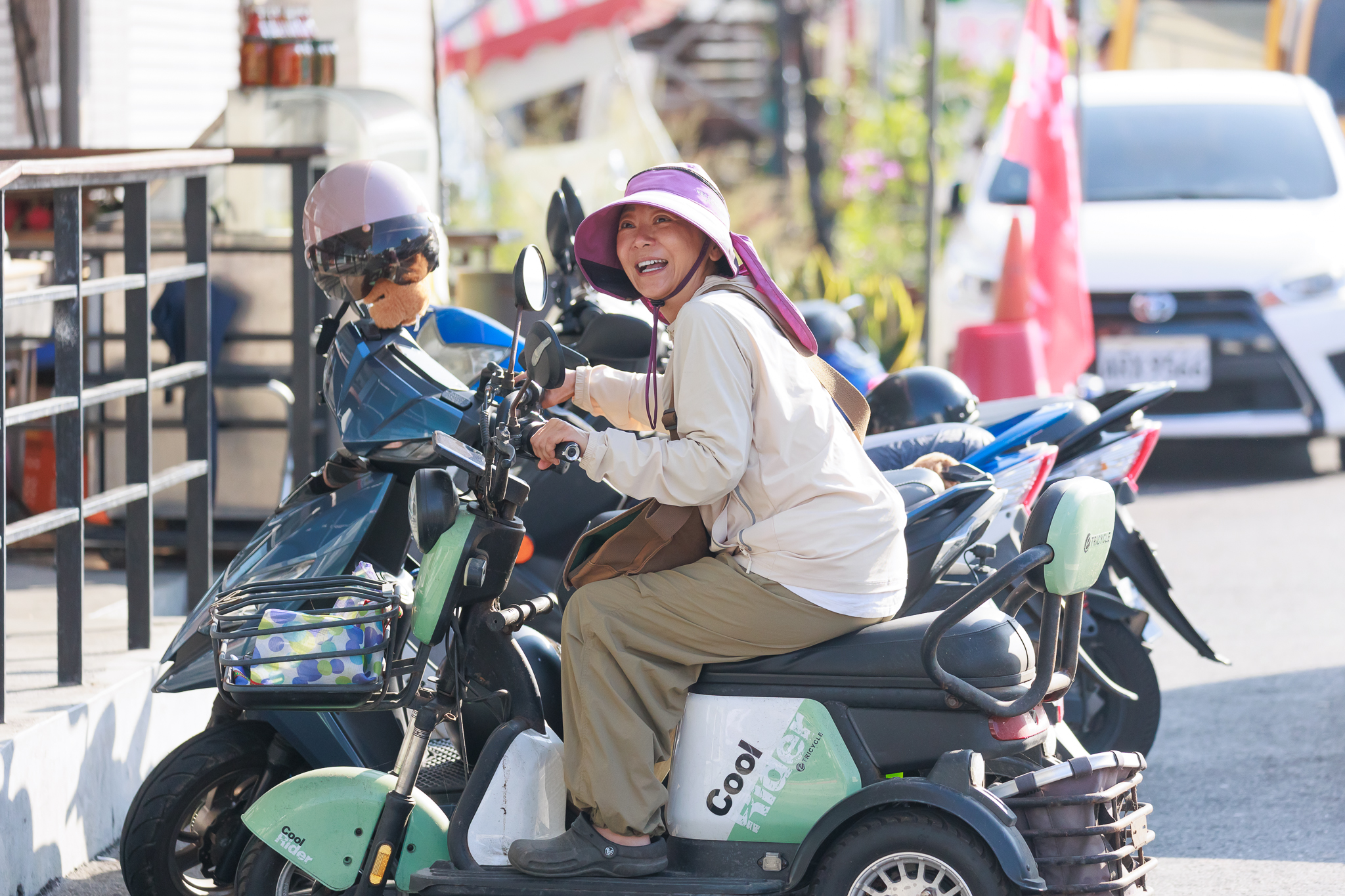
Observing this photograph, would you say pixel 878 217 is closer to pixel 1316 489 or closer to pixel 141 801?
pixel 1316 489

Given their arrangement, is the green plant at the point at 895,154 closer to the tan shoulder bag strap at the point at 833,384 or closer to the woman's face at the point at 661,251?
the tan shoulder bag strap at the point at 833,384

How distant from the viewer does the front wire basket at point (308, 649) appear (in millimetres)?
3219

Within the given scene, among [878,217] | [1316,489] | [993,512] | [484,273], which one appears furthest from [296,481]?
[878,217]

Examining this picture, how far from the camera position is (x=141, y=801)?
11.8ft

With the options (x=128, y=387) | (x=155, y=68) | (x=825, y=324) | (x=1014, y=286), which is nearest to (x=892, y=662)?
(x=128, y=387)

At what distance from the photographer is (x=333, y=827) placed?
10.9 feet

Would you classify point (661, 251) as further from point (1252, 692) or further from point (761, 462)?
point (1252, 692)

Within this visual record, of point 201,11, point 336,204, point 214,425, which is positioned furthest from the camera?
point 201,11

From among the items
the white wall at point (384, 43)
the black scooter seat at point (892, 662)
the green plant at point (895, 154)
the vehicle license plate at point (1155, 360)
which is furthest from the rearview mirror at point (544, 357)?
the green plant at point (895, 154)

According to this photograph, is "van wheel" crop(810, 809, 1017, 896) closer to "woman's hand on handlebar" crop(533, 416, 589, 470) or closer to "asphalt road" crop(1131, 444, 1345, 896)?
"woman's hand on handlebar" crop(533, 416, 589, 470)

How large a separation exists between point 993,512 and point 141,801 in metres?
2.09

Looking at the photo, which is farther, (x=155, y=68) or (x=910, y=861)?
(x=155, y=68)

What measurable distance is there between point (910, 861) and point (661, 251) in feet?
4.24

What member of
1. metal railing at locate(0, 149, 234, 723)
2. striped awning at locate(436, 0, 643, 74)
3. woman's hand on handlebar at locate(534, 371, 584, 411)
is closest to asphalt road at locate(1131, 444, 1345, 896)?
woman's hand on handlebar at locate(534, 371, 584, 411)
